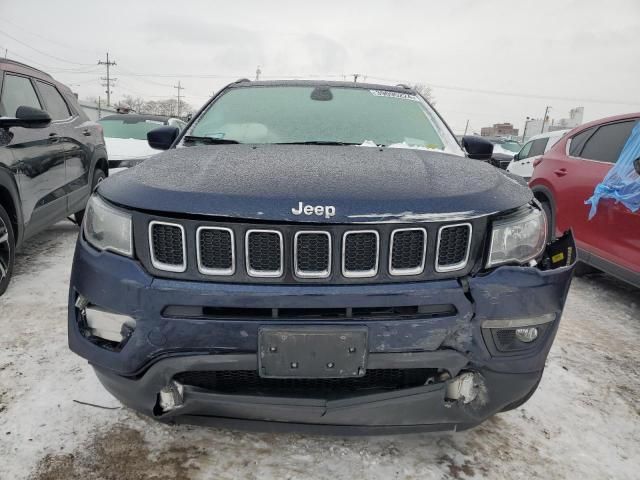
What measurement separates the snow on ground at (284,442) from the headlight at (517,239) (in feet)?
2.91

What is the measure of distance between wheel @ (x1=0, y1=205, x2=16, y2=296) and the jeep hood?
200 centimetres

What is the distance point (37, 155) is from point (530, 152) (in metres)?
9.17

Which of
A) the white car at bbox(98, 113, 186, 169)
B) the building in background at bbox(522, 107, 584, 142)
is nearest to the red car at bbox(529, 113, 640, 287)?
the white car at bbox(98, 113, 186, 169)

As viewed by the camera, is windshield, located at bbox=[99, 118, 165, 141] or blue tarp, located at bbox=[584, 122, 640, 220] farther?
windshield, located at bbox=[99, 118, 165, 141]

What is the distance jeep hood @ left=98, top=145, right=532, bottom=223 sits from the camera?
1558 millimetres

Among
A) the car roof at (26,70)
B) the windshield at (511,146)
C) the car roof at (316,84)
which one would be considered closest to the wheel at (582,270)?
the car roof at (316,84)

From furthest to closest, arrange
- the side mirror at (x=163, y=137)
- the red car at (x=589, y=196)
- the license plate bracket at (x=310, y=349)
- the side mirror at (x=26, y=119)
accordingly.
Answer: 1. the red car at (x=589, y=196)
2. the side mirror at (x=26, y=119)
3. the side mirror at (x=163, y=137)
4. the license plate bracket at (x=310, y=349)

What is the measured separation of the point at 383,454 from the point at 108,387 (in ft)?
3.70

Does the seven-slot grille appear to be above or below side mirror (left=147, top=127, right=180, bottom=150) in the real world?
below

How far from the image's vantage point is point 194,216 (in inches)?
61.3

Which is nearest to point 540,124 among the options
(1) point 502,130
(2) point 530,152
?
(1) point 502,130

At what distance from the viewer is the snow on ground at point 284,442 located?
181 cm

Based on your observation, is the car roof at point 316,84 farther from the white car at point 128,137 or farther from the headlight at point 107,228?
the white car at point 128,137

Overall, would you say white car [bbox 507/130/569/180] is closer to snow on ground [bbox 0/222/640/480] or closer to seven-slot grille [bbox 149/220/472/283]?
snow on ground [bbox 0/222/640/480]
